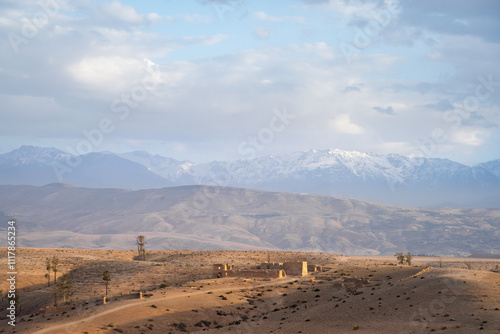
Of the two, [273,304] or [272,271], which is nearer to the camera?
[273,304]

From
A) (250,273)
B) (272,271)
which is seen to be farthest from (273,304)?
(272,271)

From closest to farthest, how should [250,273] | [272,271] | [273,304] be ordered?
[273,304], [250,273], [272,271]

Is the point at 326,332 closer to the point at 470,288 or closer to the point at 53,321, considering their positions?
the point at 470,288

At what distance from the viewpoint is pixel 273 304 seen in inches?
2489

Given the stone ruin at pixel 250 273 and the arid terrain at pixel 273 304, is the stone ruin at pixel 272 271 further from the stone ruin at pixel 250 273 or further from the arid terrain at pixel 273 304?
the arid terrain at pixel 273 304

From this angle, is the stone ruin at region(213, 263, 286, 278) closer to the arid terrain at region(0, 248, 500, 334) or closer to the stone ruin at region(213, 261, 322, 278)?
the stone ruin at region(213, 261, 322, 278)

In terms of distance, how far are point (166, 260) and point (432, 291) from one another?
2537 inches

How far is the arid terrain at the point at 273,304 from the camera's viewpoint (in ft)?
160

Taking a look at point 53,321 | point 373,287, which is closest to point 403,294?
point 373,287

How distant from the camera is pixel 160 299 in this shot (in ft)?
206

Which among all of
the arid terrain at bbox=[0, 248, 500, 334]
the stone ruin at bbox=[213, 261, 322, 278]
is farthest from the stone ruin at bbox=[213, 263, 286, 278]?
the arid terrain at bbox=[0, 248, 500, 334]

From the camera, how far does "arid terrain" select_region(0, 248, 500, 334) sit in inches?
1925

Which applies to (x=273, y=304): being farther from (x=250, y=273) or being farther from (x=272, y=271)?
(x=272, y=271)

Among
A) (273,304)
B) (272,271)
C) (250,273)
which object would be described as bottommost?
(273,304)
